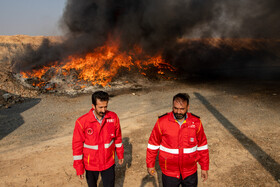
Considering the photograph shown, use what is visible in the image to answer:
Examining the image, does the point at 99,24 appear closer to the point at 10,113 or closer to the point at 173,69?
the point at 173,69

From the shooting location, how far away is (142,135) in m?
5.89

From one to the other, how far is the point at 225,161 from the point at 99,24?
→ 15649 millimetres

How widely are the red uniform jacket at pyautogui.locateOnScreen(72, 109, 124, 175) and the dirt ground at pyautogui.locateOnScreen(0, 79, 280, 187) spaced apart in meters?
1.56

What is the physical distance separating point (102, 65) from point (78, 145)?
11.8m

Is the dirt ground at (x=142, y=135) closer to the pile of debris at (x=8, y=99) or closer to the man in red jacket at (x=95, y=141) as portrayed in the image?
the pile of debris at (x=8, y=99)

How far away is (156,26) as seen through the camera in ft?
60.3

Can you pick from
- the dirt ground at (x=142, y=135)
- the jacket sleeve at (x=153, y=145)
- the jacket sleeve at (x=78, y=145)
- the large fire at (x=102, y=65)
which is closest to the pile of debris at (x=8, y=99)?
the dirt ground at (x=142, y=135)

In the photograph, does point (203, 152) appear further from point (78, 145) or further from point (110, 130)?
point (78, 145)

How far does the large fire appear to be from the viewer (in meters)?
12.9

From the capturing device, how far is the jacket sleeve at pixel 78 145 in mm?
2471

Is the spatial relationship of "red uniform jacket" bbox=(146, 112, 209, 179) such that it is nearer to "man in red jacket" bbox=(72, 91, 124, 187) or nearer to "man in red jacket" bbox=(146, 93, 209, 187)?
"man in red jacket" bbox=(146, 93, 209, 187)

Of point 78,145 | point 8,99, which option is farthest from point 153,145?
point 8,99

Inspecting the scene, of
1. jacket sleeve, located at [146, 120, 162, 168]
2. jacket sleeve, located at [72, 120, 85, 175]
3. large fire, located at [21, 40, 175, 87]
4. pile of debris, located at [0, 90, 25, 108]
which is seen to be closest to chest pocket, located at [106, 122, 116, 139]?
jacket sleeve, located at [72, 120, 85, 175]

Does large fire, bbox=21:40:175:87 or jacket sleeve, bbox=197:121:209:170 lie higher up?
large fire, bbox=21:40:175:87
